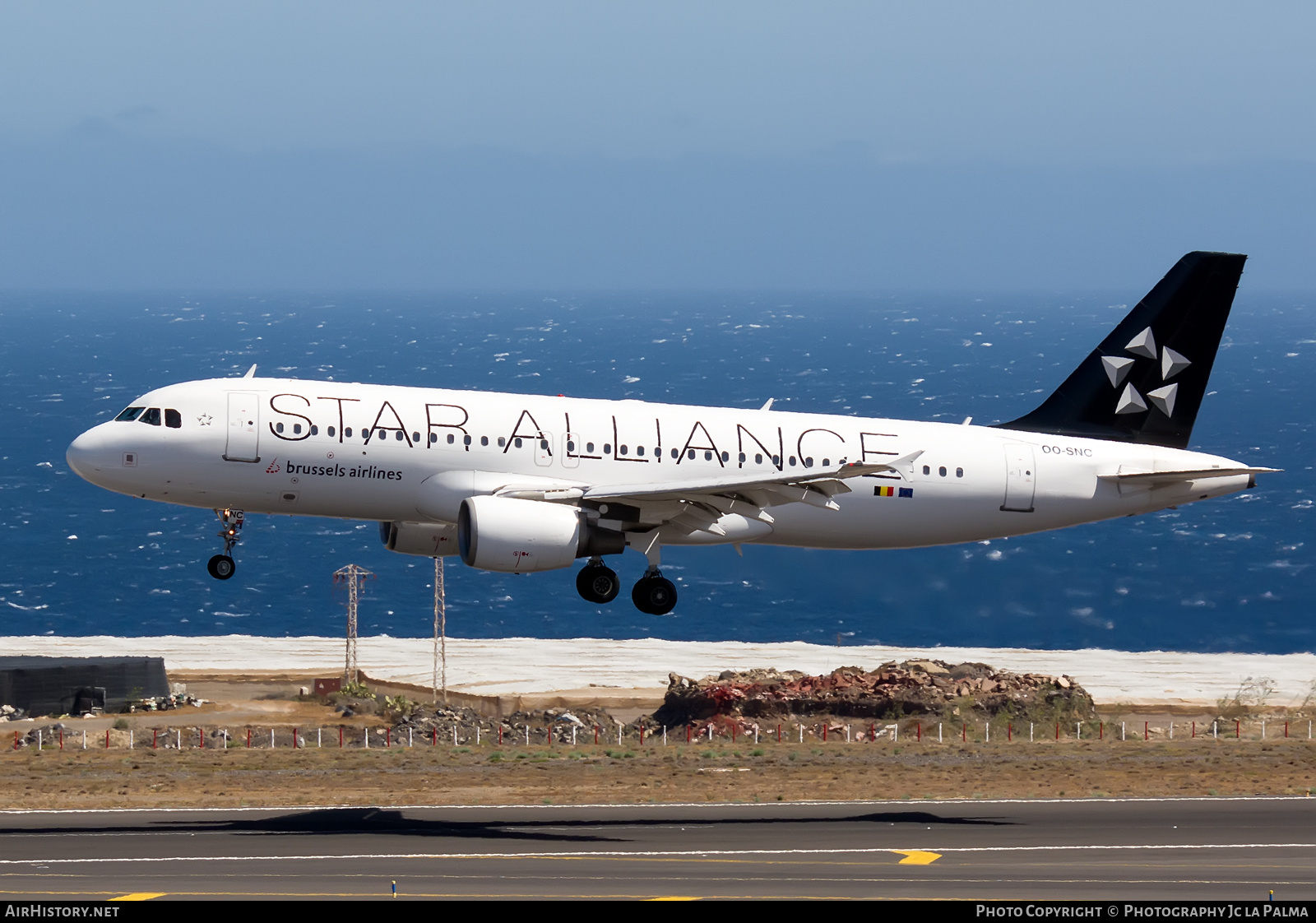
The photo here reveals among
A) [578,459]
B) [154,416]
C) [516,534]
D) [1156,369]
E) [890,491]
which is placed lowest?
[516,534]

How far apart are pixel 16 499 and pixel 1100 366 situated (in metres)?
128

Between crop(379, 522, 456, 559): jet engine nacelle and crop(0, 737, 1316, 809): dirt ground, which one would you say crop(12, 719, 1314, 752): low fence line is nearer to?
crop(0, 737, 1316, 809): dirt ground

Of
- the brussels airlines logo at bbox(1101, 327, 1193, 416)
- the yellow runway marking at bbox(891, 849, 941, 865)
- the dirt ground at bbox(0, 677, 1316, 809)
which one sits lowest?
the yellow runway marking at bbox(891, 849, 941, 865)

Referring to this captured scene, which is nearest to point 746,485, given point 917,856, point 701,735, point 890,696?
point 917,856

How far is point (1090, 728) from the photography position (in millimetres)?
75438

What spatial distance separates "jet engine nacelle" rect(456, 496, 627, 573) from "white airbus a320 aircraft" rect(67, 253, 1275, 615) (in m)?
0.05

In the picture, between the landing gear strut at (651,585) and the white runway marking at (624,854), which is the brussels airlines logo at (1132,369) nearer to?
the landing gear strut at (651,585)

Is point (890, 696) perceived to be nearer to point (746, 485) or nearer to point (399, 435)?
point (746, 485)

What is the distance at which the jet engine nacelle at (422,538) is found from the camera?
4725cm

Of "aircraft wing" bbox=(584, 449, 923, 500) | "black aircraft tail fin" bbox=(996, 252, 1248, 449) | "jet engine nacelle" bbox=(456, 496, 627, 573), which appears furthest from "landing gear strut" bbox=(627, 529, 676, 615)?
"black aircraft tail fin" bbox=(996, 252, 1248, 449)

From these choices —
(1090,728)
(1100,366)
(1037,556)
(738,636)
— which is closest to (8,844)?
(1100,366)

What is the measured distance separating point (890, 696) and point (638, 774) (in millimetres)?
30201

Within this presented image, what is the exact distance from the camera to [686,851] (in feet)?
128

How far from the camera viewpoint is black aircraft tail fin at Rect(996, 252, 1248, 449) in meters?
53.0
